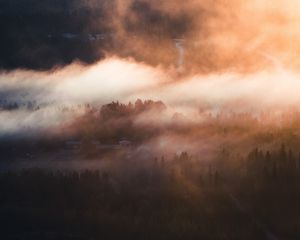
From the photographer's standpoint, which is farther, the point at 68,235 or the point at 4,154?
the point at 4,154

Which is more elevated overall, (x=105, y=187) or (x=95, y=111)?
(x=95, y=111)

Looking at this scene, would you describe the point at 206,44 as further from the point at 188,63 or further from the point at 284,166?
the point at 284,166

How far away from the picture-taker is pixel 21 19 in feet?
341

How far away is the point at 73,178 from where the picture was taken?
56.7m

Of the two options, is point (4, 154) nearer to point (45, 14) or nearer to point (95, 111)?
point (95, 111)

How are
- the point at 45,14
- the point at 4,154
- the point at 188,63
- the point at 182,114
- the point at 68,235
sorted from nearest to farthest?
the point at 68,235
the point at 4,154
the point at 182,114
the point at 188,63
the point at 45,14

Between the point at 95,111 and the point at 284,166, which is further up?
the point at 95,111

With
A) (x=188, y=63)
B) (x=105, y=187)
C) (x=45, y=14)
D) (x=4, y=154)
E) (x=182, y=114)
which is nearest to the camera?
(x=105, y=187)

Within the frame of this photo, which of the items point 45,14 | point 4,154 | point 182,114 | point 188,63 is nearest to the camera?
point 4,154

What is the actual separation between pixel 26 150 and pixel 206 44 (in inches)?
1650

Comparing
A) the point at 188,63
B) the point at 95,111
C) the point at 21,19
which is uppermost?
the point at 21,19

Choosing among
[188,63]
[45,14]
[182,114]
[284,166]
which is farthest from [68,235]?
[45,14]

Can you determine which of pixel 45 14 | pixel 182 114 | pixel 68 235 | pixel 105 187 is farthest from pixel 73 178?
pixel 45 14

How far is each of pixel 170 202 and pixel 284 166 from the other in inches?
372
